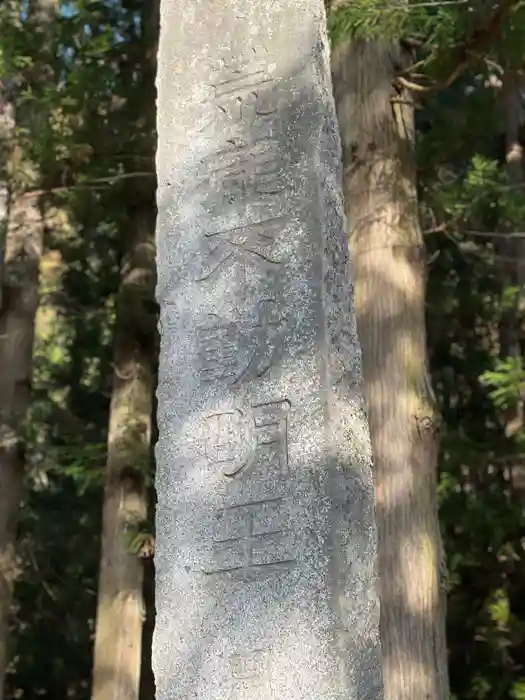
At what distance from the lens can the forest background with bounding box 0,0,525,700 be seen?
6746 mm

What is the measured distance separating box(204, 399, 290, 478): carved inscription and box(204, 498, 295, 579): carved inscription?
0.10 m

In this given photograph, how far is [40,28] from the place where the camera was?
26.1 ft

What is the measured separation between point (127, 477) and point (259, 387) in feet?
14.2

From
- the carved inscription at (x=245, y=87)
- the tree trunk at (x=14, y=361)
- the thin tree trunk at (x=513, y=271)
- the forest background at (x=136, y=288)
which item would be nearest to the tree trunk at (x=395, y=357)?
the forest background at (x=136, y=288)

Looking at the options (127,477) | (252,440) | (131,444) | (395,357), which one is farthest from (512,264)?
(252,440)

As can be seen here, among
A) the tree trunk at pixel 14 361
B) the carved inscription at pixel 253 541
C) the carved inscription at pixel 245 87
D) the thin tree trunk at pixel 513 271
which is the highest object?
the thin tree trunk at pixel 513 271

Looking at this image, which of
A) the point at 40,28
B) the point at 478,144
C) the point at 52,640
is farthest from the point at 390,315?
the point at 52,640

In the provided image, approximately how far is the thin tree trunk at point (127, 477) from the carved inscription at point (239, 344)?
157 inches

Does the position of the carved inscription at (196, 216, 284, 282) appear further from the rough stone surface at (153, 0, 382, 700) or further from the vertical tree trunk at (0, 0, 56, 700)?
the vertical tree trunk at (0, 0, 56, 700)

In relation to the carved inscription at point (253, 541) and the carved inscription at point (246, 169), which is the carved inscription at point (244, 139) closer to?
the carved inscription at point (246, 169)

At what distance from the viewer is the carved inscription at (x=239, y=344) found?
323 cm

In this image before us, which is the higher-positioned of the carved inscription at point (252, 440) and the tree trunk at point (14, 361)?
the tree trunk at point (14, 361)

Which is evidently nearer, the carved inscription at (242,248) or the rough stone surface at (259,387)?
the rough stone surface at (259,387)

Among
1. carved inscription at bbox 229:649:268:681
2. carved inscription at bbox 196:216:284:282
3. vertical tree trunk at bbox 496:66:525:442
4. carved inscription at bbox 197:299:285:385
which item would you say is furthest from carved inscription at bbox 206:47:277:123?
vertical tree trunk at bbox 496:66:525:442
